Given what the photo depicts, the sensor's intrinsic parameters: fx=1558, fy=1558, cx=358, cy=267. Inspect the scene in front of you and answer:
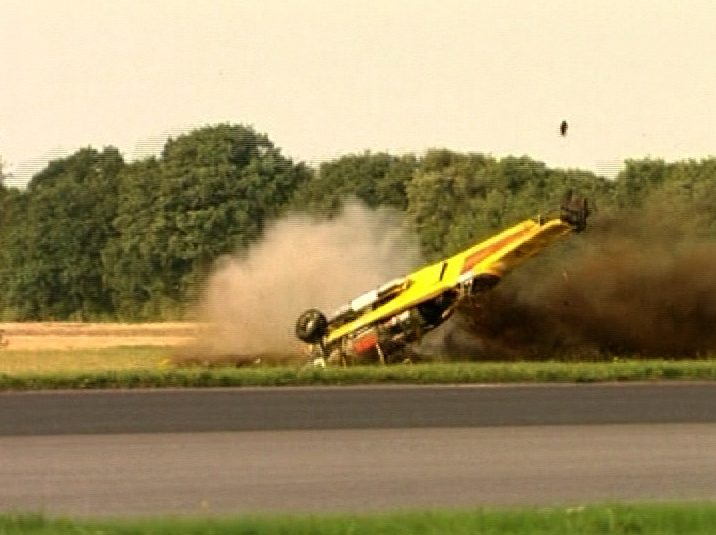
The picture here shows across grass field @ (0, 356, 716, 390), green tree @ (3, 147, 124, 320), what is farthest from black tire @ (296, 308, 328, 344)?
green tree @ (3, 147, 124, 320)

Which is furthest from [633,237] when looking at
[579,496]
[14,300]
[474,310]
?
[579,496]

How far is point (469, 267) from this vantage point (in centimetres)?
3641

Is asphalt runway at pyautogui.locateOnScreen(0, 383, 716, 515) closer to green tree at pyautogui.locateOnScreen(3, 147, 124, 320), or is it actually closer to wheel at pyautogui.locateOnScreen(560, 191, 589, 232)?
wheel at pyautogui.locateOnScreen(560, 191, 589, 232)

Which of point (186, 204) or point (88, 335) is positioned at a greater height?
point (186, 204)

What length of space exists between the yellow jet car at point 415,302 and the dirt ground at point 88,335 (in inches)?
210

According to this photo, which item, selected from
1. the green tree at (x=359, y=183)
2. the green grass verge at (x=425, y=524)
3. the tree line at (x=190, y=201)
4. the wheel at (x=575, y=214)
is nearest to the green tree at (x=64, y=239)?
the tree line at (x=190, y=201)

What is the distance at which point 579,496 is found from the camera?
14195 mm

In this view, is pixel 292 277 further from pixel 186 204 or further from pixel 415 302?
pixel 186 204

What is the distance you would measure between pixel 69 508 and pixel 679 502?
5368mm

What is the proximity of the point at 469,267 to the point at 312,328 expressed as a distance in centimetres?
393

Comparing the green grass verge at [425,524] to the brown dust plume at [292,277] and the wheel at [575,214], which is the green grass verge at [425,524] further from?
the brown dust plume at [292,277]

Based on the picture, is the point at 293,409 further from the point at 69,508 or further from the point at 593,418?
the point at 69,508

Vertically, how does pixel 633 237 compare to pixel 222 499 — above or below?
above

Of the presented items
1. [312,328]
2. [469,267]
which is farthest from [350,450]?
[469,267]
